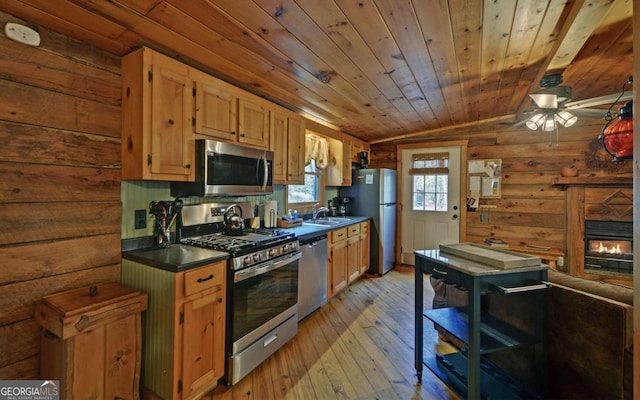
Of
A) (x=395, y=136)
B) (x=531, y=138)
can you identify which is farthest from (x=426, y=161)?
(x=531, y=138)

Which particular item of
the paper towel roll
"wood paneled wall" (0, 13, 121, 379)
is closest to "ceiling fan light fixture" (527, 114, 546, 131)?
the paper towel roll

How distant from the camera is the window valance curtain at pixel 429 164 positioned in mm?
4867

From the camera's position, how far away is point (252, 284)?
6.86 feet

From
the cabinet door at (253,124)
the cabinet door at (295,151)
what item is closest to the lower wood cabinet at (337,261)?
the cabinet door at (295,151)

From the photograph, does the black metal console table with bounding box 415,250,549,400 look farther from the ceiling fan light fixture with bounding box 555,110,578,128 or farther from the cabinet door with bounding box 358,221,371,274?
the cabinet door with bounding box 358,221,371,274

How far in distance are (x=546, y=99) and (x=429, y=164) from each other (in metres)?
2.59

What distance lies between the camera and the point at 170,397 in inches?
66.2

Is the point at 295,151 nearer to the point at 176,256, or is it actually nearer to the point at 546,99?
the point at 176,256

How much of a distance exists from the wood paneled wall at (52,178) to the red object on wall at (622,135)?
306cm

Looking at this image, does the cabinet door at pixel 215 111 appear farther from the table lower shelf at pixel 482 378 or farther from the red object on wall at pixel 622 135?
the red object on wall at pixel 622 135

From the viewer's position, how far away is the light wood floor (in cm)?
194

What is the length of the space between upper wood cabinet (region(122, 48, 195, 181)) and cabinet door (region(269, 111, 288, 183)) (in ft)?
3.01

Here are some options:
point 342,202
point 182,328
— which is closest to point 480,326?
point 182,328

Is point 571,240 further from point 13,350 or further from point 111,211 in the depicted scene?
point 13,350
